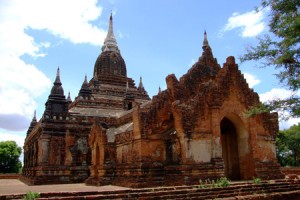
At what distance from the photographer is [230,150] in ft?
63.2

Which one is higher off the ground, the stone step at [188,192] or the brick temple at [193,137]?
the brick temple at [193,137]

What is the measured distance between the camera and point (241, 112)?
17.4 meters

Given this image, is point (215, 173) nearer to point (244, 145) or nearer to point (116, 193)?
→ point (244, 145)

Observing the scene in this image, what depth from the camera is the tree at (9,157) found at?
5164 centimetres

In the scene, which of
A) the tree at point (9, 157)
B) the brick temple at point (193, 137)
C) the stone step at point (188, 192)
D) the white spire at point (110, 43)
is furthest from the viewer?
the tree at point (9, 157)

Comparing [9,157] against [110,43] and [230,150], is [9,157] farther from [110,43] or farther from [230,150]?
[230,150]

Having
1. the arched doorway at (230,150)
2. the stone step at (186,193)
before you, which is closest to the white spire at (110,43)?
the arched doorway at (230,150)

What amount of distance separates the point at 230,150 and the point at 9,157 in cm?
4388

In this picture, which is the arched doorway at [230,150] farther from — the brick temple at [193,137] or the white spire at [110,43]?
the white spire at [110,43]

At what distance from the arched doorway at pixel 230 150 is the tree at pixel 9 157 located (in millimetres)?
42583

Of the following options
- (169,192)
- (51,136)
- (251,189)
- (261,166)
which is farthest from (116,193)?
(51,136)

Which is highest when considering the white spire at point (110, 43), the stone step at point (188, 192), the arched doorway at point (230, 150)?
the white spire at point (110, 43)

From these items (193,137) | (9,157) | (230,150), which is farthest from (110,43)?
(193,137)

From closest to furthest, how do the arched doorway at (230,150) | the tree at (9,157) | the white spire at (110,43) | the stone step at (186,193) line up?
the stone step at (186,193) < the arched doorway at (230,150) < the white spire at (110,43) < the tree at (9,157)
